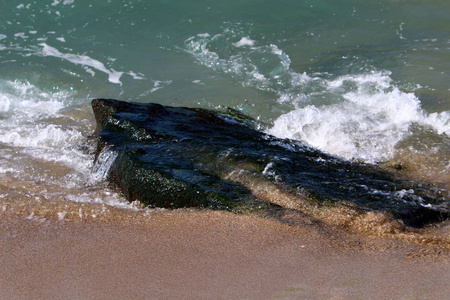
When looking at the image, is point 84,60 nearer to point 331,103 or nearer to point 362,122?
point 331,103

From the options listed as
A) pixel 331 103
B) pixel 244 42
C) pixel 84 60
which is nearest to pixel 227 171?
pixel 331 103

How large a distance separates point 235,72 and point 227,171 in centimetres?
402

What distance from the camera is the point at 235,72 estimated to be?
8273mm

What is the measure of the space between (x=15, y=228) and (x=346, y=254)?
2391 mm

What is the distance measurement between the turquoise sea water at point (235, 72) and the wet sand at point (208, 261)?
921 mm

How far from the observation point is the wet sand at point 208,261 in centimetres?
292

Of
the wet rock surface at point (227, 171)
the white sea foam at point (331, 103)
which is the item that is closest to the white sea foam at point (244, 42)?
the white sea foam at point (331, 103)

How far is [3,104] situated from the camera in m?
7.63

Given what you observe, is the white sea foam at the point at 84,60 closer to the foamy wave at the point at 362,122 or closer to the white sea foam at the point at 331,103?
the white sea foam at the point at 331,103

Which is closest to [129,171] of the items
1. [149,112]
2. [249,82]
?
[149,112]

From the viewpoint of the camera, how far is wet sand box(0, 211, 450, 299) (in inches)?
115

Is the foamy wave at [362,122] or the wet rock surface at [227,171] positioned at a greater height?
the wet rock surface at [227,171]

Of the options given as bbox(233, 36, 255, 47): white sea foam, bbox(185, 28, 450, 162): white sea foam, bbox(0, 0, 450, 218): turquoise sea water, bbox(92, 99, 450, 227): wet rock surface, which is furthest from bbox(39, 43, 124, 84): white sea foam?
bbox(92, 99, 450, 227): wet rock surface

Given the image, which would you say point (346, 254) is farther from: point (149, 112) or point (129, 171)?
point (149, 112)
